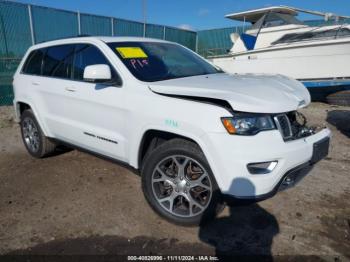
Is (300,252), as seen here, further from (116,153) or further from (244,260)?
(116,153)

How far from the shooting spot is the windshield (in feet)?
11.4

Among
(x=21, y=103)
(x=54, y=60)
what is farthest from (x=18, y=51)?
(x=54, y=60)

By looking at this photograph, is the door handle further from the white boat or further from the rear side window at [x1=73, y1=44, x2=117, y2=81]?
the white boat

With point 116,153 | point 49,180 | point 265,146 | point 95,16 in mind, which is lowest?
A: point 49,180

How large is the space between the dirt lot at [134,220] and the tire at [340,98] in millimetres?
5297

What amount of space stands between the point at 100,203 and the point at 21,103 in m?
2.47

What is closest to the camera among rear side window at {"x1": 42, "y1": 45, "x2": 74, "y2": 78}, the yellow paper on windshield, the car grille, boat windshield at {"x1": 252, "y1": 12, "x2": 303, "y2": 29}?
the car grille

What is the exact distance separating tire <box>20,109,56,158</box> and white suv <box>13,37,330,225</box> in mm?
521

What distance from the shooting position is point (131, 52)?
144 inches

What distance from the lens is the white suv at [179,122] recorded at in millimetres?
2650

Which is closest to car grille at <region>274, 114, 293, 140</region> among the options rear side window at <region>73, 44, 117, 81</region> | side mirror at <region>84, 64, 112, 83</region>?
side mirror at <region>84, 64, 112, 83</region>

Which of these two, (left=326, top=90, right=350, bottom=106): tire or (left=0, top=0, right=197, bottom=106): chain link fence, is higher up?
(left=0, top=0, right=197, bottom=106): chain link fence

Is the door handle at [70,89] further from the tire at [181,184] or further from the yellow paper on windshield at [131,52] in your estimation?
the tire at [181,184]

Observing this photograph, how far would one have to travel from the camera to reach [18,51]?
32.2ft
